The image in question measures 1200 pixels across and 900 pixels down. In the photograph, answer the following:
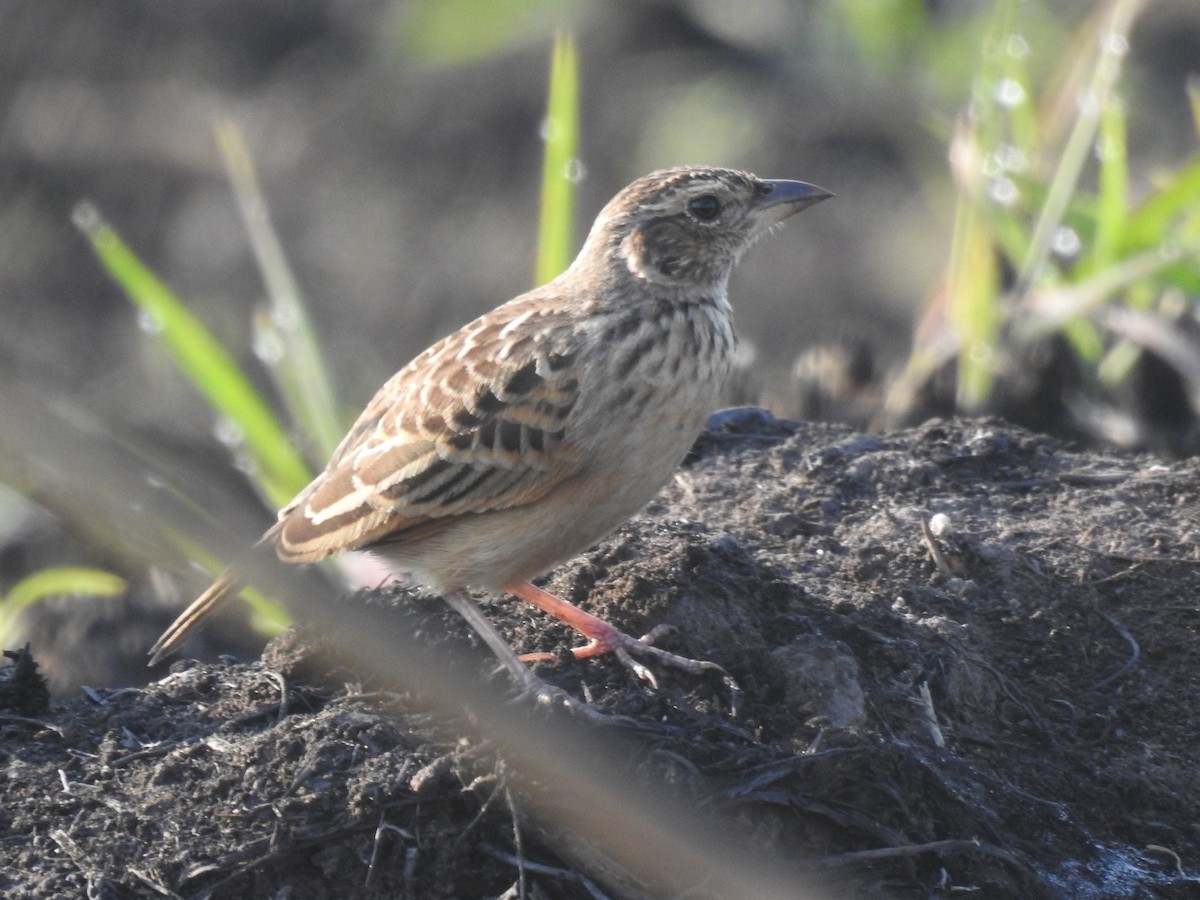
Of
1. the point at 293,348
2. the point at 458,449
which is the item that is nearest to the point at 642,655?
the point at 458,449

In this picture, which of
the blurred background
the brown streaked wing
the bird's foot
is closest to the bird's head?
the brown streaked wing

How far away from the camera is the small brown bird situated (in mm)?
4117

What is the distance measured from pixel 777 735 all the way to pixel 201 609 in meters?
1.54

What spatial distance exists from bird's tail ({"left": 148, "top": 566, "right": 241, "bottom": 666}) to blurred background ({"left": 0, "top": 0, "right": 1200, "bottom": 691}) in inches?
149

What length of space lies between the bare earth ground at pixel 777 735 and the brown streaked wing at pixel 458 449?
0.26 m

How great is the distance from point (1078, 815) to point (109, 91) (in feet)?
26.9

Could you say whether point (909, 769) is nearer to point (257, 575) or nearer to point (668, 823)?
point (668, 823)

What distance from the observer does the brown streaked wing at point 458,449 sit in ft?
13.8

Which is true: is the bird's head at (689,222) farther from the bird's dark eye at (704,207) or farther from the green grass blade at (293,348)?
the green grass blade at (293,348)

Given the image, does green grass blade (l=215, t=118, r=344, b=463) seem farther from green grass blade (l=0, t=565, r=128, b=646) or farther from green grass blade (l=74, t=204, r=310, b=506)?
green grass blade (l=0, t=565, r=128, b=646)

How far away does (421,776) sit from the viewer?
3457mm

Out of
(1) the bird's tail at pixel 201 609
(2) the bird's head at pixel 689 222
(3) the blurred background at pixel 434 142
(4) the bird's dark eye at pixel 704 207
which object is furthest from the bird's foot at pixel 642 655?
(3) the blurred background at pixel 434 142

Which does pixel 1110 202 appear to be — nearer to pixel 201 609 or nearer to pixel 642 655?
pixel 642 655

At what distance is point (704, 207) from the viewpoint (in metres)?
4.71
